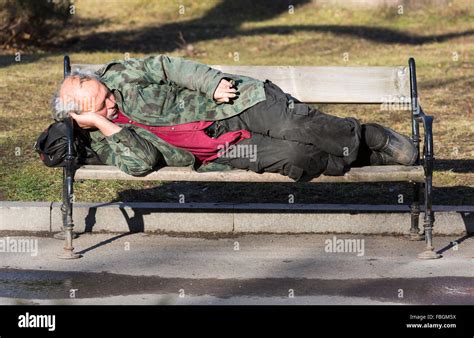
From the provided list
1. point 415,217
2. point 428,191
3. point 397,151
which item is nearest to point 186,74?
point 397,151

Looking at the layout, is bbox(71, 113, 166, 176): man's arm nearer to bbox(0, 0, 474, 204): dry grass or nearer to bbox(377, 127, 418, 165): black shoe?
bbox(0, 0, 474, 204): dry grass

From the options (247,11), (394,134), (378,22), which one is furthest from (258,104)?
(247,11)

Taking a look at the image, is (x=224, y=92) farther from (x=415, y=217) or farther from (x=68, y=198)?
(x=415, y=217)

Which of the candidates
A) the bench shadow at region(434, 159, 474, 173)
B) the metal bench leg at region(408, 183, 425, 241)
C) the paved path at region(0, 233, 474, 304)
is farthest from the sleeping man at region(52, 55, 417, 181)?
the bench shadow at region(434, 159, 474, 173)

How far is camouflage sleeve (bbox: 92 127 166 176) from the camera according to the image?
19.4 ft

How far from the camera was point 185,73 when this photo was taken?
618 cm

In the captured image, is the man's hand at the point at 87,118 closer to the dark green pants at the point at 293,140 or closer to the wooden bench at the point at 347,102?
the wooden bench at the point at 347,102

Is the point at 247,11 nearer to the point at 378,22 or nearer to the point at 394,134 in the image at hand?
the point at 378,22

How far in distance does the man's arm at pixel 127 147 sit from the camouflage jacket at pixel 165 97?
0.6 inches

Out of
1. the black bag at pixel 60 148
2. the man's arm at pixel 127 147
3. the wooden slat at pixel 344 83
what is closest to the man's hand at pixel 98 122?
the man's arm at pixel 127 147

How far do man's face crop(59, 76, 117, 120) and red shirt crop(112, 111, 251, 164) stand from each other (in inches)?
6.8

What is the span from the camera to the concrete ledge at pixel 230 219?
6.75 m

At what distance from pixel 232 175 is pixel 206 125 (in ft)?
1.19

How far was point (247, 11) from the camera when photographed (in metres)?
21.5
